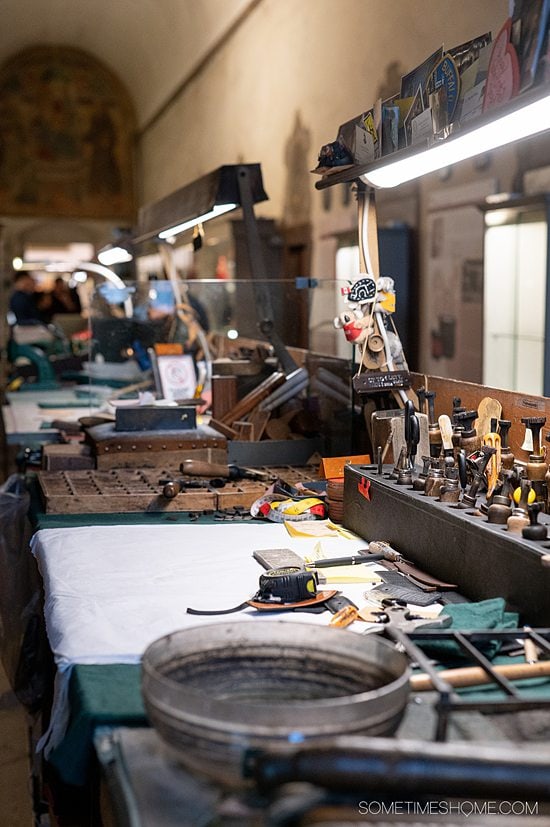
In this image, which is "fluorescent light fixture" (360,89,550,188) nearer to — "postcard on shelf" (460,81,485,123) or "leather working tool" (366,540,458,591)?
"postcard on shelf" (460,81,485,123)

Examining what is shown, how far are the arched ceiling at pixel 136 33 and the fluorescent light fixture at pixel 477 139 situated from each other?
7.73m

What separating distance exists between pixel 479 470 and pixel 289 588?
25.1 inches

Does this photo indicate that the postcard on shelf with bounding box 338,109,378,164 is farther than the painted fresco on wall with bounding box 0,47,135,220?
No

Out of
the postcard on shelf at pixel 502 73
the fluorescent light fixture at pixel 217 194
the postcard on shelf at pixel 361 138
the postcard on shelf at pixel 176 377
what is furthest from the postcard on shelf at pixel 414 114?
the postcard on shelf at pixel 176 377

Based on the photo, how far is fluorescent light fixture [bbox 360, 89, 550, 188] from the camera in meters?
2.27

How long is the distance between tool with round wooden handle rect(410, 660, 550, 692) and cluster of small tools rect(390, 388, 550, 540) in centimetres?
37

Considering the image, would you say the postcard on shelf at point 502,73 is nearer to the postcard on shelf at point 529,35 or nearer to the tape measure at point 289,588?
the postcard on shelf at point 529,35

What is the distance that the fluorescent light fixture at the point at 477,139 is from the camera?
2.27 meters

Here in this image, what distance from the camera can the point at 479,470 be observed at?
9.03 feet

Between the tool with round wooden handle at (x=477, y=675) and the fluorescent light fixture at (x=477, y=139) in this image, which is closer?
the tool with round wooden handle at (x=477, y=675)

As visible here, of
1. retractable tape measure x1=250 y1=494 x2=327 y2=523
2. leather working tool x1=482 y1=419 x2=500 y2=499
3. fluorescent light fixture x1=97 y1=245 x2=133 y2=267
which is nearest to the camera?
leather working tool x1=482 y1=419 x2=500 y2=499

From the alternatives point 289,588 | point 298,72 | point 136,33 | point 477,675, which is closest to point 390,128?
point 289,588

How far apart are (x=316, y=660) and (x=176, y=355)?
4027 mm

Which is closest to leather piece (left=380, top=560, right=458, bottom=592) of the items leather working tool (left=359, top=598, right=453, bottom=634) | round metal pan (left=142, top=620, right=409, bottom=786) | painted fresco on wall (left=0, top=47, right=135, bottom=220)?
leather working tool (left=359, top=598, right=453, bottom=634)
